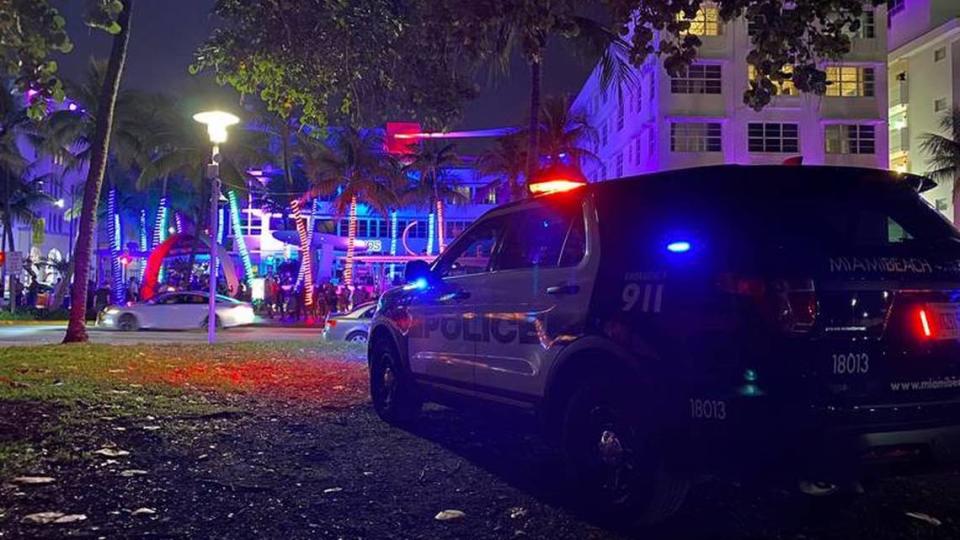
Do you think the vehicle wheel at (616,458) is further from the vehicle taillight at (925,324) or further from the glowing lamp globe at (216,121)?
the glowing lamp globe at (216,121)

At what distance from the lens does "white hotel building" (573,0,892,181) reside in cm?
3591

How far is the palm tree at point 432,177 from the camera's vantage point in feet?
140

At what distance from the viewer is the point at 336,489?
5.02 meters

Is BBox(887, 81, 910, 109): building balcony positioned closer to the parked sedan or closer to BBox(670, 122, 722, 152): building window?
BBox(670, 122, 722, 152): building window

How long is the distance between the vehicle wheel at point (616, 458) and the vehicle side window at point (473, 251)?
1638 millimetres

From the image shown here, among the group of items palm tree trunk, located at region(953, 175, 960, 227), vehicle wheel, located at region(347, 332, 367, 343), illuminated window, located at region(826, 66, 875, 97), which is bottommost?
vehicle wheel, located at region(347, 332, 367, 343)

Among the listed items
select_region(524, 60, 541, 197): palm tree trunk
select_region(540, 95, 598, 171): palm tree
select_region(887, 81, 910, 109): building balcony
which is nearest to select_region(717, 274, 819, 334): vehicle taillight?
select_region(524, 60, 541, 197): palm tree trunk

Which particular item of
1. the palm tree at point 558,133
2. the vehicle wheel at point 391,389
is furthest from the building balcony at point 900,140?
the vehicle wheel at point 391,389

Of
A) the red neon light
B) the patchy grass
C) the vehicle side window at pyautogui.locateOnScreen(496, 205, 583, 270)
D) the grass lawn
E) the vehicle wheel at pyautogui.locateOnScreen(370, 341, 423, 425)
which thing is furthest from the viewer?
the red neon light

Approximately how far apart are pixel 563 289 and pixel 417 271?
2.20m

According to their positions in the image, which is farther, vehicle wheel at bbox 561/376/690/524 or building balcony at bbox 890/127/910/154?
building balcony at bbox 890/127/910/154

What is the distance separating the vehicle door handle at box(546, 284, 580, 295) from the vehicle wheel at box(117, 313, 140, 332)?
74.3 feet

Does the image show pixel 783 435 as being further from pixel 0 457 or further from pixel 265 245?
pixel 265 245

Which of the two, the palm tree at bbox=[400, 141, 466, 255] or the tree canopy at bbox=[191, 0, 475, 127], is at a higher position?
the palm tree at bbox=[400, 141, 466, 255]
